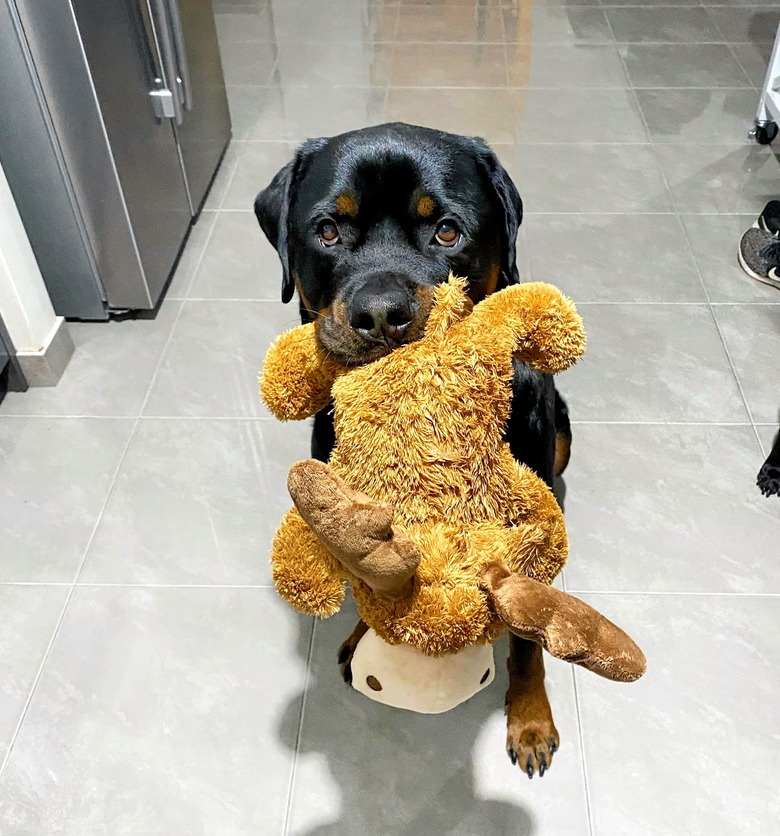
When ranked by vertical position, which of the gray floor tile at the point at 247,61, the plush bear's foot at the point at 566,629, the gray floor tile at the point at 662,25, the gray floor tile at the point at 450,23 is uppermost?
the plush bear's foot at the point at 566,629

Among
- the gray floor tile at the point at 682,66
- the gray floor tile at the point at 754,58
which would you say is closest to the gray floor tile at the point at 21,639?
the gray floor tile at the point at 682,66

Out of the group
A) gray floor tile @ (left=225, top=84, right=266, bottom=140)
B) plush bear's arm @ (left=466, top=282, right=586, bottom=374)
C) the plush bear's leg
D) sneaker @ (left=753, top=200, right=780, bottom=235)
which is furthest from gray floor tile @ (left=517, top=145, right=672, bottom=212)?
the plush bear's leg

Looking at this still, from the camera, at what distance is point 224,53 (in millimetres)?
4156

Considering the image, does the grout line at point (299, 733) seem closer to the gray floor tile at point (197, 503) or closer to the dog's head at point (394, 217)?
the gray floor tile at point (197, 503)

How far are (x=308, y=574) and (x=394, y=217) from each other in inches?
21.7

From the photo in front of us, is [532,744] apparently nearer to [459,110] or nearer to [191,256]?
[191,256]

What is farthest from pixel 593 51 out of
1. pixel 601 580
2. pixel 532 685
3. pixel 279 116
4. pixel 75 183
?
pixel 532 685

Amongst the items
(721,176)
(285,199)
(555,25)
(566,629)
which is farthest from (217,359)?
(555,25)

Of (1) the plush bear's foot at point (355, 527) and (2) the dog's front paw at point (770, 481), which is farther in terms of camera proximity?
(2) the dog's front paw at point (770, 481)

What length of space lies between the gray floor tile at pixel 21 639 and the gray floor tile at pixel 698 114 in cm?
295

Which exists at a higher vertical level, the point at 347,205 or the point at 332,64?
the point at 347,205

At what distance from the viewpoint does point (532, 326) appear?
36.4 inches

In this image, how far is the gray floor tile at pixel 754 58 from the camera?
3.75 meters

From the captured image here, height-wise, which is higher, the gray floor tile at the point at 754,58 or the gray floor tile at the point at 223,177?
the gray floor tile at the point at 223,177
